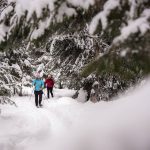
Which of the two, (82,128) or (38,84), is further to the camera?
(38,84)

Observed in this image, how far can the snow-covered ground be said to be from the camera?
9.95 meters

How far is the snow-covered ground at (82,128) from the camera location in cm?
995

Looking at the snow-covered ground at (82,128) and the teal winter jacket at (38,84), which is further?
the teal winter jacket at (38,84)

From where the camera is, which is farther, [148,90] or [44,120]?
[44,120]

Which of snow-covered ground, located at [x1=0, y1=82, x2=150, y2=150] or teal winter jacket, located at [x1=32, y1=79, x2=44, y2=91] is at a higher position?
teal winter jacket, located at [x1=32, y1=79, x2=44, y2=91]

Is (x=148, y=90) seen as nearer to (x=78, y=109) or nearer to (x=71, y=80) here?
(x=78, y=109)

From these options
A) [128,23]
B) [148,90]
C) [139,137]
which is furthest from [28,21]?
[148,90]

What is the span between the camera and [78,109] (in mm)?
17078

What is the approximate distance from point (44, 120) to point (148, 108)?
201 inches

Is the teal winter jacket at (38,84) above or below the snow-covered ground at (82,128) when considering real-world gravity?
above

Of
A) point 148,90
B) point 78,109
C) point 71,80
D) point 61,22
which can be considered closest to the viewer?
point 61,22

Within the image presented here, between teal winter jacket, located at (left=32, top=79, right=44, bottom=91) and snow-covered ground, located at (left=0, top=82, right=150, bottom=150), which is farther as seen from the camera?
teal winter jacket, located at (left=32, top=79, right=44, bottom=91)

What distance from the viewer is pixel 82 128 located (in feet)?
41.2

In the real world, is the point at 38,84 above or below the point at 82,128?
above
